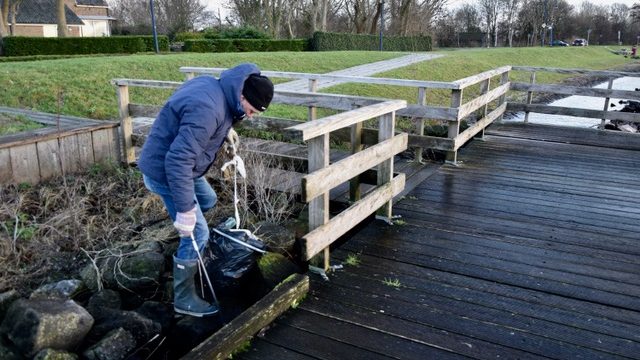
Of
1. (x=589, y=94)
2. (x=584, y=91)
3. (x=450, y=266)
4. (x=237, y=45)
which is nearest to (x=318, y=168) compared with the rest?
(x=450, y=266)

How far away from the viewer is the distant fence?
5.59 metres

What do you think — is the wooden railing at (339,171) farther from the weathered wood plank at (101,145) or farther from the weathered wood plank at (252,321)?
the weathered wood plank at (101,145)

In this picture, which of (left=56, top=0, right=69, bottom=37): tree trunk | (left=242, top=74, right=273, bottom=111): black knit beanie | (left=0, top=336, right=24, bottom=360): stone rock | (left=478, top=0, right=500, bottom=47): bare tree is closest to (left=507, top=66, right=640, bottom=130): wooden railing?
(left=242, top=74, right=273, bottom=111): black knit beanie

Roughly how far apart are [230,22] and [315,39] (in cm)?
1481

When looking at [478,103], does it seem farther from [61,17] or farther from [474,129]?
[61,17]

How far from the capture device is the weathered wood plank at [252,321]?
2812mm

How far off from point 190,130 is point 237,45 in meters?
23.7

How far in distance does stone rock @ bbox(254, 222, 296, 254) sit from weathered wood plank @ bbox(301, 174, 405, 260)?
428 millimetres

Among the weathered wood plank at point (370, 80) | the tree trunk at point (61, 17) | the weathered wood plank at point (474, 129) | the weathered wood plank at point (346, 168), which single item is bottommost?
the weathered wood plank at point (474, 129)

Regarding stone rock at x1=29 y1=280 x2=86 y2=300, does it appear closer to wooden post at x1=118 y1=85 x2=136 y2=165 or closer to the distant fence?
the distant fence

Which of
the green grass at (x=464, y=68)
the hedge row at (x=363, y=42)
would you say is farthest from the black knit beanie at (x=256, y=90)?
the hedge row at (x=363, y=42)

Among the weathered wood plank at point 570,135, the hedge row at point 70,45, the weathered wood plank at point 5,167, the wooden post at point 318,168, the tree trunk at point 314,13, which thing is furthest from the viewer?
the tree trunk at point 314,13

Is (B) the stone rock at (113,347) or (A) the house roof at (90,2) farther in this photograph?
(A) the house roof at (90,2)

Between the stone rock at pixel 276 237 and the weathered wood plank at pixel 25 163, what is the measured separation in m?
2.94
